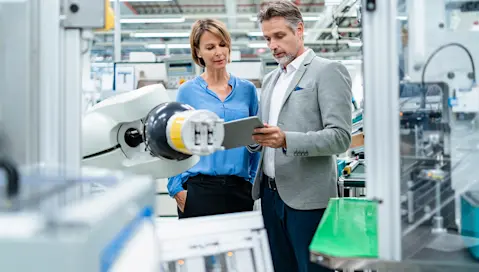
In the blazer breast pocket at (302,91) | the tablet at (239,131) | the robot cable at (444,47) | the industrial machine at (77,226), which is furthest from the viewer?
the blazer breast pocket at (302,91)

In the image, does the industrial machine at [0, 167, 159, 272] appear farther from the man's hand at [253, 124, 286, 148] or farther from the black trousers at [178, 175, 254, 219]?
the black trousers at [178, 175, 254, 219]

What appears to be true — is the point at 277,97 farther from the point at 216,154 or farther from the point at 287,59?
the point at 216,154

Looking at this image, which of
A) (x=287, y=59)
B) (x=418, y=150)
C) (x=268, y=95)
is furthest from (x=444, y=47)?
(x=268, y=95)

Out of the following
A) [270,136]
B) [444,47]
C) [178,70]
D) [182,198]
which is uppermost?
[178,70]

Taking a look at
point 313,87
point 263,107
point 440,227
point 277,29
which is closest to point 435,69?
point 440,227

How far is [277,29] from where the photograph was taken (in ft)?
5.61

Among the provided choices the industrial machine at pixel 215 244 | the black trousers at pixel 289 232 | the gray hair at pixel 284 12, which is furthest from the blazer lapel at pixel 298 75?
the industrial machine at pixel 215 244

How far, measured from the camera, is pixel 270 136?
1537 mm

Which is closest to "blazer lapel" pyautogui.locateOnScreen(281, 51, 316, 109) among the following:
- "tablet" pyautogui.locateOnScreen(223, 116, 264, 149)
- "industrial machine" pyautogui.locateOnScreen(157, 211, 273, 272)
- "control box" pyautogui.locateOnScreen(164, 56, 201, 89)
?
"tablet" pyautogui.locateOnScreen(223, 116, 264, 149)

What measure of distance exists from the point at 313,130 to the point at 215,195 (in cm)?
53

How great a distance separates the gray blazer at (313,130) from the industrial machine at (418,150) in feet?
0.96

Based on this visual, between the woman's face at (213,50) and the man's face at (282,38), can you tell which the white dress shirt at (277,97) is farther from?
the woman's face at (213,50)

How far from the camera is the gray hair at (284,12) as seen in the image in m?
1.71

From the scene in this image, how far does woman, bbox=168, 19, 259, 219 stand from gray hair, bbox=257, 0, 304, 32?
268mm
